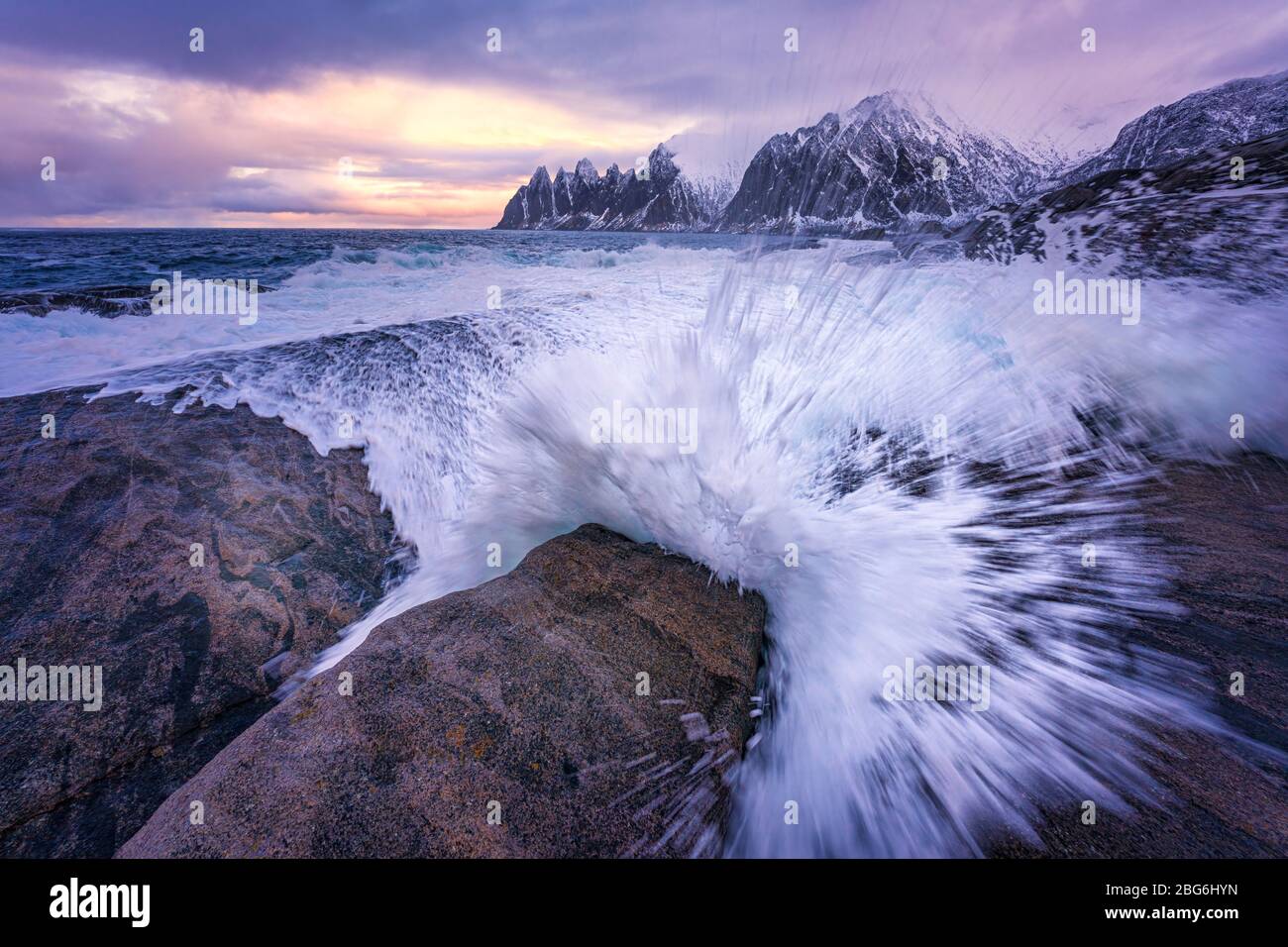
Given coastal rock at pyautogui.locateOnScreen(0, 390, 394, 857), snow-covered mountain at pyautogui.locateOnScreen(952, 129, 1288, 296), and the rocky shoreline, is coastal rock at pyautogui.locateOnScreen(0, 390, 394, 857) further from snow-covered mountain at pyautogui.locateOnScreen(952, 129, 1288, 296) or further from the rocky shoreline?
snow-covered mountain at pyautogui.locateOnScreen(952, 129, 1288, 296)

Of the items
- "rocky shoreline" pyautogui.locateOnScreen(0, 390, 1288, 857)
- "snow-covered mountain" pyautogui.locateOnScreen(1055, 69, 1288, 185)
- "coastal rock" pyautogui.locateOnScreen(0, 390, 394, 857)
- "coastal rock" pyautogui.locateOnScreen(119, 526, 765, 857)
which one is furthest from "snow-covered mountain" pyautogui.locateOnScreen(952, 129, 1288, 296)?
"coastal rock" pyautogui.locateOnScreen(0, 390, 394, 857)

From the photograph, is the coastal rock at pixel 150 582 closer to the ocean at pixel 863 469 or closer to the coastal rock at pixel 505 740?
the ocean at pixel 863 469

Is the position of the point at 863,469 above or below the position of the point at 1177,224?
below

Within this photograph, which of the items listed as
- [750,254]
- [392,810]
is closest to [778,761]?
[392,810]

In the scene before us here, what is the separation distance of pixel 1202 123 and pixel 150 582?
9.86 m

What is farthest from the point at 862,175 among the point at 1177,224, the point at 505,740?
the point at 505,740

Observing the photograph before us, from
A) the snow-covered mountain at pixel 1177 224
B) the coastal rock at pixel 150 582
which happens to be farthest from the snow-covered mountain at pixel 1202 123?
the coastal rock at pixel 150 582

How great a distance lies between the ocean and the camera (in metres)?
1.66

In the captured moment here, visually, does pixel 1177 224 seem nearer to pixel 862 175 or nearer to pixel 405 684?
pixel 862 175

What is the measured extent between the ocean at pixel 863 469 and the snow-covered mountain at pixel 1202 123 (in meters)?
2.26

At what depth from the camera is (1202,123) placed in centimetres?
557

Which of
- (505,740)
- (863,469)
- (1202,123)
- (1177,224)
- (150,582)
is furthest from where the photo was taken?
(1202,123)

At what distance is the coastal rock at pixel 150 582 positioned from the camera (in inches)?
74.5

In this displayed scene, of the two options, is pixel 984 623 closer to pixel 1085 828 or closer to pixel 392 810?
pixel 1085 828
